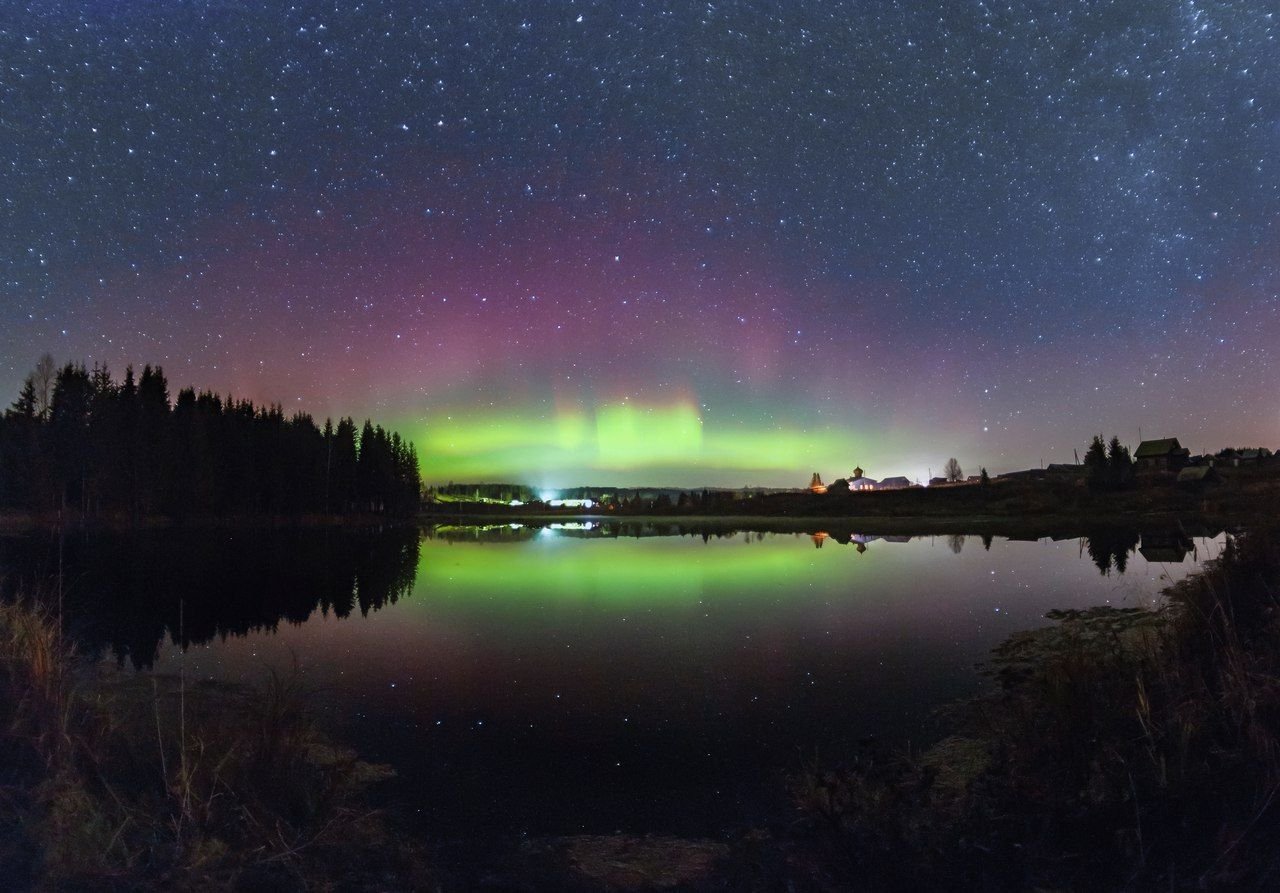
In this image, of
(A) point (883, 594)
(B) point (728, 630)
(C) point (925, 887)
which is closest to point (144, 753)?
(C) point (925, 887)

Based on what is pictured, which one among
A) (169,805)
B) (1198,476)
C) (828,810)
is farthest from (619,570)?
(1198,476)

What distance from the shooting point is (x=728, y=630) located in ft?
65.2

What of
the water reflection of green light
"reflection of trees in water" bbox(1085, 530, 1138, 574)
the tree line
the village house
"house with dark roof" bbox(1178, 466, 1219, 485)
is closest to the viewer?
the water reflection of green light

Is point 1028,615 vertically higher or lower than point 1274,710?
lower

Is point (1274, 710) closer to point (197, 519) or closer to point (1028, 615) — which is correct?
point (1028, 615)

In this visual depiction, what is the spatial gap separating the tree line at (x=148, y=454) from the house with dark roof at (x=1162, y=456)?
12877 centimetres

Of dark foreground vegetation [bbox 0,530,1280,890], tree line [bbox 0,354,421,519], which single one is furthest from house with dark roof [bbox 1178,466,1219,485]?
tree line [bbox 0,354,421,519]

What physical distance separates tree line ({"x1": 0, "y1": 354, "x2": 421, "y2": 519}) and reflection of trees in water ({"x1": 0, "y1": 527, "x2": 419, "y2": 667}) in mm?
16978

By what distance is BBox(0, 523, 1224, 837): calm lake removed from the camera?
9.17 metres

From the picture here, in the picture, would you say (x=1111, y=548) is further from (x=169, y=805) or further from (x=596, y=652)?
(x=169, y=805)

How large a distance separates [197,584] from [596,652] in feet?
76.9

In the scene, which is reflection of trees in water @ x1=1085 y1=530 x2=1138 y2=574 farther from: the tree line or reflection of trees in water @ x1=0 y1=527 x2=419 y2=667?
the tree line

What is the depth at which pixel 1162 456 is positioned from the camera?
115 m

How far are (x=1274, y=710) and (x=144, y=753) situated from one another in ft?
36.4
